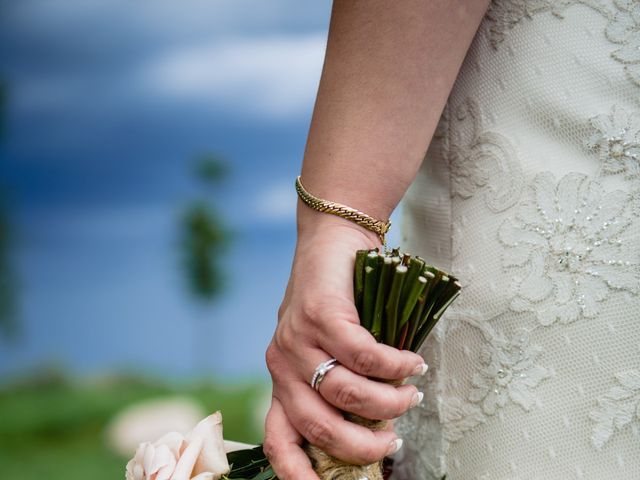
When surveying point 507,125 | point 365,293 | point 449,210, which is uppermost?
point 507,125

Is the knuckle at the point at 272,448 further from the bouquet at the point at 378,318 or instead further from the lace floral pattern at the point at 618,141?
the lace floral pattern at the point at 618,141

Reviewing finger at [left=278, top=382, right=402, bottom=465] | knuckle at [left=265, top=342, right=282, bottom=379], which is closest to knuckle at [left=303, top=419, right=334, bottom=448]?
finger at [left=278, top=382, right=402, bottom=465]

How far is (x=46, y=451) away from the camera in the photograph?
6.13 meters

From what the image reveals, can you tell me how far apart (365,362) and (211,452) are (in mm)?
325

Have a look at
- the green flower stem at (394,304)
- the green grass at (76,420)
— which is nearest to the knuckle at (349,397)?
the green flower stem at (394,304)

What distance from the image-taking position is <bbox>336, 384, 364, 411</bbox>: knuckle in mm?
923

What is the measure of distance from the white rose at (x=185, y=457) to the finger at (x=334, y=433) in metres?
0.16

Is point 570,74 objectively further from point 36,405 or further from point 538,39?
point 36,405

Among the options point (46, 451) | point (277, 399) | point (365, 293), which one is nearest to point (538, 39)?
point (365, 293)

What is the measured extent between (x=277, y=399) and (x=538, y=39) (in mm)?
737

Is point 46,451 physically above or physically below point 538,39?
below

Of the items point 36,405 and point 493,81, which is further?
point 36,405

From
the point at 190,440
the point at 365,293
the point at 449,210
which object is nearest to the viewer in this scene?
the point at 365,293

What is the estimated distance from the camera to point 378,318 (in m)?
0.98
